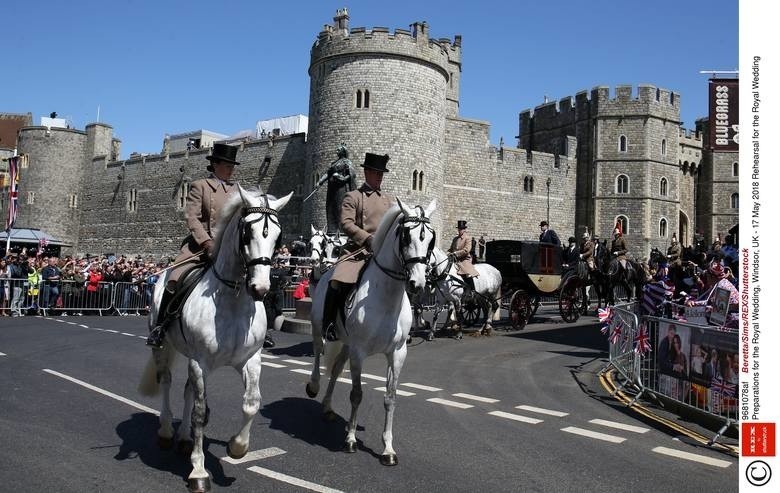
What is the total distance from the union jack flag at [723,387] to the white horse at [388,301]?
11.4 feet

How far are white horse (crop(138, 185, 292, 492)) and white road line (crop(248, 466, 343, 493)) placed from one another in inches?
12.5

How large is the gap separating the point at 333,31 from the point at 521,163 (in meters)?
16.3

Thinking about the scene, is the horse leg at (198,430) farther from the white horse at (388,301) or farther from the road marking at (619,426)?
the road marking at (619,426)

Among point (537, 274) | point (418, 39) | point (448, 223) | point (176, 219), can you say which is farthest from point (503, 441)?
point (176, 219)

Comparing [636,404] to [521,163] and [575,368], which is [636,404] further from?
[521,163]

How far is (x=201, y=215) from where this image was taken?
5613 millimetres

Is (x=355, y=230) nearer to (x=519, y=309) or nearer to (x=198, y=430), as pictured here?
(x=198, y=430)

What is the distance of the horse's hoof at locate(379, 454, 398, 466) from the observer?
508cm

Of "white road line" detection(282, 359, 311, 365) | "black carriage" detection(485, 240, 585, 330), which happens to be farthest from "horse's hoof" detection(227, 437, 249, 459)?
"black carriage" detection(485, 240, 585, 330)

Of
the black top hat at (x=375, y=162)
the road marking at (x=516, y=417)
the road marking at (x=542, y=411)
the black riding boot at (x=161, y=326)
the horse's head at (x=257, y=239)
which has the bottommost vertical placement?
the road marking at (x=516, y=417)

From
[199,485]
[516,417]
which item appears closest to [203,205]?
[199,485]

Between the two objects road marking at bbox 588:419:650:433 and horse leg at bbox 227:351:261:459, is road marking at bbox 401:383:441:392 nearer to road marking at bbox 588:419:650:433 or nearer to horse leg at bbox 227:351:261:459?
road marking at bbox 588:419:650:433

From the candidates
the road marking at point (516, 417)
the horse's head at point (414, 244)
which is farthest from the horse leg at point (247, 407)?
the road marking at point (516, 417)

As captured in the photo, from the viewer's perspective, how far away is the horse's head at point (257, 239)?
4.23 meters
